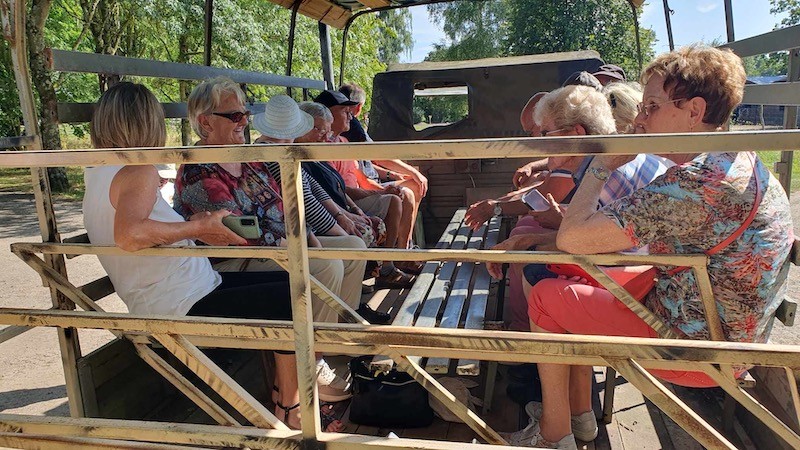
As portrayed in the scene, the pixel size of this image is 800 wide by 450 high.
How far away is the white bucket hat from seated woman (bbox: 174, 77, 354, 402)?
48 centimetres

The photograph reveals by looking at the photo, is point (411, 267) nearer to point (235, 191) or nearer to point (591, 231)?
point (235, 191)

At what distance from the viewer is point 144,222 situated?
1944 mm

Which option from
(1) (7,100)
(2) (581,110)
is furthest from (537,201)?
(1) (7,100)

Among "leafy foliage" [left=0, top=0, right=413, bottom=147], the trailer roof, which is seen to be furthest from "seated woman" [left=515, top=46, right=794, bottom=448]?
"leafy foliage" [left=0, top=0, right=413, bottom=147]

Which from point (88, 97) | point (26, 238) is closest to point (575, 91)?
point (26, 238)

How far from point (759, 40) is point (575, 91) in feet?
3.02

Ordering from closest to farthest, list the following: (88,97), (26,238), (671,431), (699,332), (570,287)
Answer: (699,332) < (570,287) < (671,431) < (26,238) < (88,97)

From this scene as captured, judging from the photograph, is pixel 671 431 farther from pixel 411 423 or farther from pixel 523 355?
pixel 523 355

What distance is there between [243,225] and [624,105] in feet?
5.93

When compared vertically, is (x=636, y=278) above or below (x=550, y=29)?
below

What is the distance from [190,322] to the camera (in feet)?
5.15

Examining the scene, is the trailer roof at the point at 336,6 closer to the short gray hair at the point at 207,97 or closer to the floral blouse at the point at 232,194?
the short gray hair at the point at 207,97

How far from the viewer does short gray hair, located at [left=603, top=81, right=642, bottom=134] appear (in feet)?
9.00

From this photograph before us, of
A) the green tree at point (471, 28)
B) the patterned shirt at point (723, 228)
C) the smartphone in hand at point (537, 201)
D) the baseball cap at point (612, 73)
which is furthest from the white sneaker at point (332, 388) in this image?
the green tree at point (471, 28)
